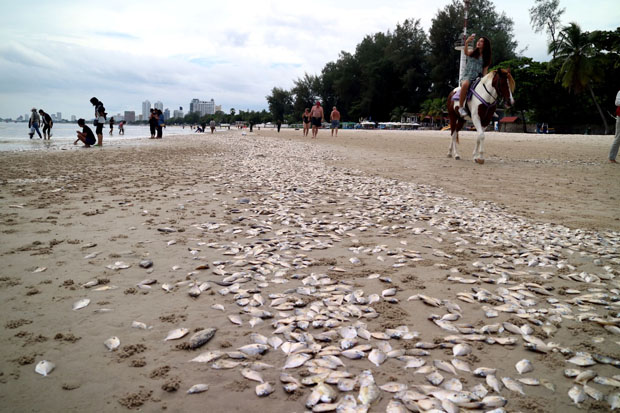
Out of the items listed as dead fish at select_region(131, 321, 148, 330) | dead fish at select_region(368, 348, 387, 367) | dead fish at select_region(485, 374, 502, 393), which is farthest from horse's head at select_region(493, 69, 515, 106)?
dead fish at select_region(131, 321, 148, 330)

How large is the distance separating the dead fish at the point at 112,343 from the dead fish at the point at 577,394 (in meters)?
3.11

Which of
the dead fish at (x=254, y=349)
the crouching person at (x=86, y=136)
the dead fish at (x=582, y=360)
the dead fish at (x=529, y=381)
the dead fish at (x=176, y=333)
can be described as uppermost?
the crouching person at (x=86, y=136)

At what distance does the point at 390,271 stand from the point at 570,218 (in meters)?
4.47

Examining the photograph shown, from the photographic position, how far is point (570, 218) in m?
6.63

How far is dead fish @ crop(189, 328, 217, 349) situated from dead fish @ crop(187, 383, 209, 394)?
43 cm

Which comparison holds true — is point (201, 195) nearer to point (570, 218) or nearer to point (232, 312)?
point (232, 312)

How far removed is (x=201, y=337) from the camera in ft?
9.37

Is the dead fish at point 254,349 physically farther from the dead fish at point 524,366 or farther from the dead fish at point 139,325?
the dead fish at point 524,366

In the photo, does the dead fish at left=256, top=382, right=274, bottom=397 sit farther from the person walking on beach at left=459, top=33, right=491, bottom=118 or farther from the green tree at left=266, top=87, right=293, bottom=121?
the green tree at left=266, top=87, right=293, bottom=121

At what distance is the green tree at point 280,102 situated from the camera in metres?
146

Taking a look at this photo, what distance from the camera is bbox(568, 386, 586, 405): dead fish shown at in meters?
2.31

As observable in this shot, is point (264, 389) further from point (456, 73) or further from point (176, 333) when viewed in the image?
point (456, 73)

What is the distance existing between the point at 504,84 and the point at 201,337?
13454mm

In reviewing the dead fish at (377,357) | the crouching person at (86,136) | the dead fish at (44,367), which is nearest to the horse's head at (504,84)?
the dead fish at (377,357)
